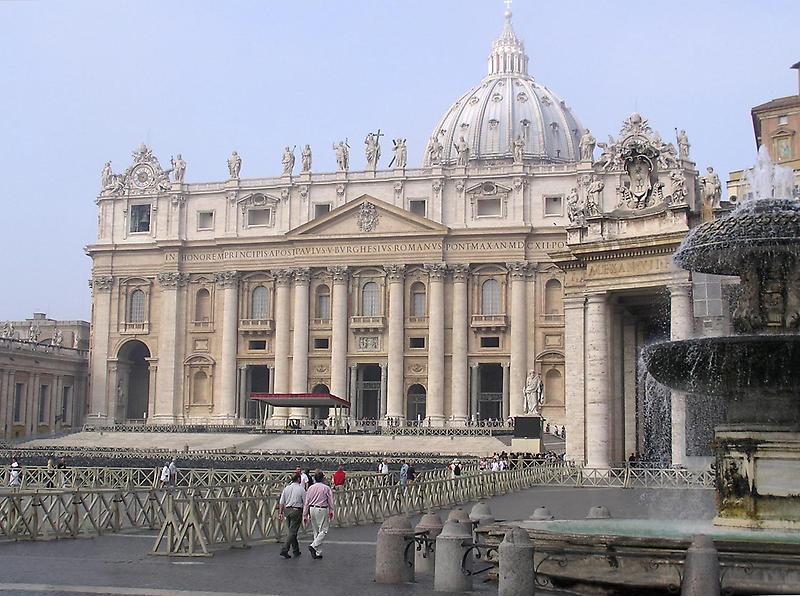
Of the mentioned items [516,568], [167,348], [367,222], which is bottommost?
[516,568]

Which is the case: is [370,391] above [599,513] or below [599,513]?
above

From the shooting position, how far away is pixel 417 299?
279 feet

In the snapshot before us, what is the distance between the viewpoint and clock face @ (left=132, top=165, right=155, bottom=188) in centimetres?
9225

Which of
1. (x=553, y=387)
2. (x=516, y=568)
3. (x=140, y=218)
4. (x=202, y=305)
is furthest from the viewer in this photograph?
(x=140, y=218)

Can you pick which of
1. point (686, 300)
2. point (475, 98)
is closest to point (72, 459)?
point (686, 300)

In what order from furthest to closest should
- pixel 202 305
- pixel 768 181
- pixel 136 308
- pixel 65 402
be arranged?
pixel 65 402 → pixel 136 308 → pixel 202 305 → pixel 768 181

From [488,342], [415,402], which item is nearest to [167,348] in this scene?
[415,402]

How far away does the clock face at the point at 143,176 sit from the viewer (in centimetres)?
9225

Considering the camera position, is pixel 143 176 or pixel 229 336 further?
pixel 143 176

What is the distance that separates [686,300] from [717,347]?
1933 cm

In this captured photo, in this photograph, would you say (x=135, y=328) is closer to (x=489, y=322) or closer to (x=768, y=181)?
(x=489, y=322)

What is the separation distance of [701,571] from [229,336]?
77427 mm

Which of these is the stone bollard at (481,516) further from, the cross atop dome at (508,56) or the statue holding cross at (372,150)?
the cross atop dome at (508,56)

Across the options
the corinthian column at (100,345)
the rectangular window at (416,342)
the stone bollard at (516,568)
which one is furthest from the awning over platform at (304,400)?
the stone bollard at (516,568)
